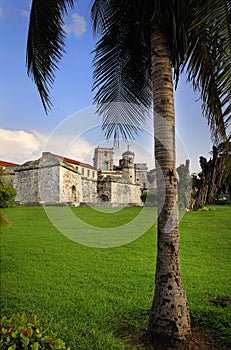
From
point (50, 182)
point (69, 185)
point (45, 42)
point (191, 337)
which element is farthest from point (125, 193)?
point (191, 337)

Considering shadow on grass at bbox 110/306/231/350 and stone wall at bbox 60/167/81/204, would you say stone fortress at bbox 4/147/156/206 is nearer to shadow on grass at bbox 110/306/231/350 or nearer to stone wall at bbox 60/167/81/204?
stone wall at bbox 60/167/81/204

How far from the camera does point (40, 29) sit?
349 cm

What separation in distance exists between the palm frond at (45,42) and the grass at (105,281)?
237 centimetres

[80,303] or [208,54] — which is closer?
[208,54]

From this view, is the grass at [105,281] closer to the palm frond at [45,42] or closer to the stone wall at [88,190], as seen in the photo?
the palm frond at [45,42]

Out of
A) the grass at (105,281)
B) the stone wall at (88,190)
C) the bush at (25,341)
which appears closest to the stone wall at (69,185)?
the stone wall at (88,190)

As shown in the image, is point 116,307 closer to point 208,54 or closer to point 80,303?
point 80,303

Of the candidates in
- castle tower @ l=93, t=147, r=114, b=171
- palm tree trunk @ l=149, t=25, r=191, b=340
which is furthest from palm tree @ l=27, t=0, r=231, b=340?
castle tower @ l=93, t=147, r=114, b=171

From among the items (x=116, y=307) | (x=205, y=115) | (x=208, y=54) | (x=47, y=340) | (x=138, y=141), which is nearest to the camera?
(x=47, y=340)

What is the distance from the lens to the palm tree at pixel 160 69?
2.84m

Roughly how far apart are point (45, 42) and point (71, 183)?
15724 millimetres

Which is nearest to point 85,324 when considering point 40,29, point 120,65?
point 120,65

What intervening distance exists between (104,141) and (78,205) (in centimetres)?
1247

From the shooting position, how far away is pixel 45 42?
140 inches
